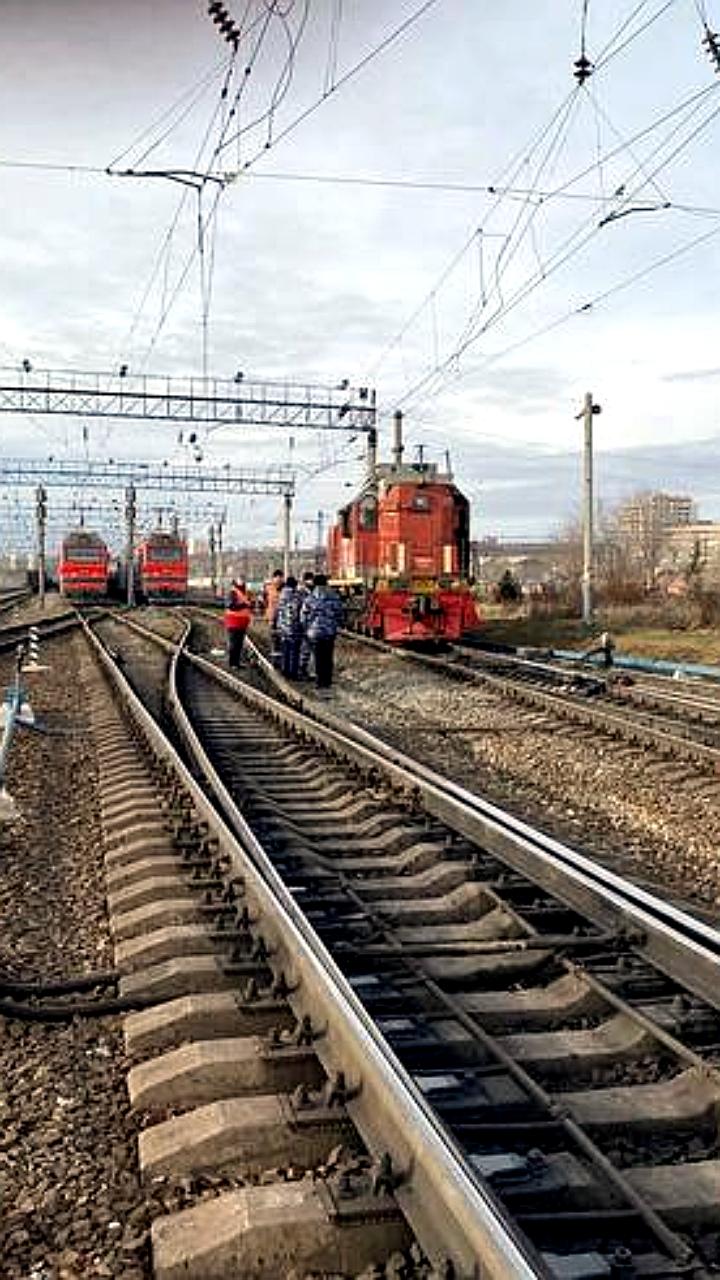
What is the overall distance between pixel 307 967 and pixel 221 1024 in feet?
1.29

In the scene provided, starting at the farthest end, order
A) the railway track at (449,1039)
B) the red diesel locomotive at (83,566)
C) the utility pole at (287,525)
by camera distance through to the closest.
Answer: the red diesel locomotive at (83,566) < the utility pole at (287,525) < the railway track at (449,1039)

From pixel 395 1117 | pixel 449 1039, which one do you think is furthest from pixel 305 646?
pixel 395 1117

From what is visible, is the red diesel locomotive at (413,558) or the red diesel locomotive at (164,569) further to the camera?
the red diesel locomotive at (164,569)

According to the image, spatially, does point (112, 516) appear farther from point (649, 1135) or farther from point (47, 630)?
point (649, 1135)

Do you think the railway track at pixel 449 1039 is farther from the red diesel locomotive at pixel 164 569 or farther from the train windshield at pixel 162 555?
the train windshield at pixel 162 555

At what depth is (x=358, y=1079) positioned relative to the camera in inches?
158

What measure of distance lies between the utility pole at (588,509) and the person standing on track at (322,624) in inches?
504

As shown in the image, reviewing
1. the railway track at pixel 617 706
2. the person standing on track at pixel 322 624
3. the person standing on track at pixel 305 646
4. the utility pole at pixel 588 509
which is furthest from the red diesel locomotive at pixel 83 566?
the person standing on track at pixel 322 624

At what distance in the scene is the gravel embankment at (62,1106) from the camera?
3.53 meters

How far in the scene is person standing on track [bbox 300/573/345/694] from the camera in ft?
63.2

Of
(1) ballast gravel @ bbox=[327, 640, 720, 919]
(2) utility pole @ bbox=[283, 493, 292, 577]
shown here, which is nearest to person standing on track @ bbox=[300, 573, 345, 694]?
(1) ballast gravel @ bbox=[327, 640, 720, 919]

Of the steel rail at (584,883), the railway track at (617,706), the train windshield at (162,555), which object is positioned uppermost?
the train windshield at (162,555)

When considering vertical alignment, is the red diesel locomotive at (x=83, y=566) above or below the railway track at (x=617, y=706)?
above

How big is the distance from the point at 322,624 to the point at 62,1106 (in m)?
15.0
